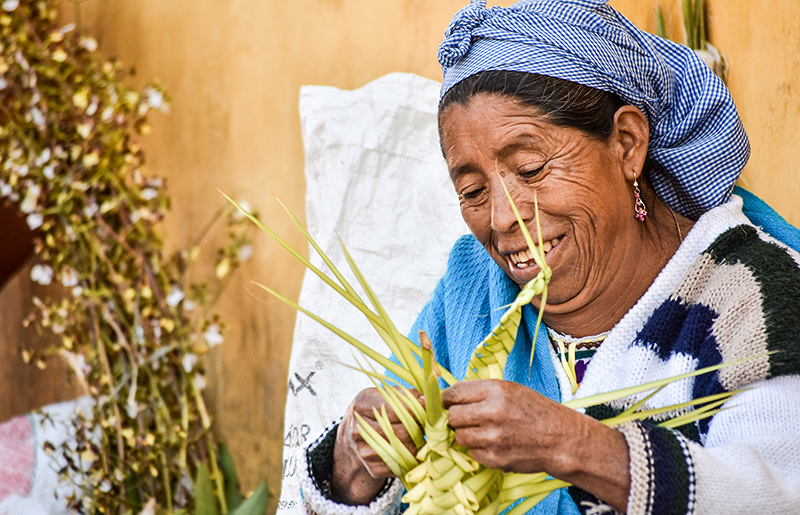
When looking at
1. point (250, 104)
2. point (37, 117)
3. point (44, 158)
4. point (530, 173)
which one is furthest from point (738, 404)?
point (37, 117)

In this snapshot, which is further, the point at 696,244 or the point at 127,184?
the point at 127,184

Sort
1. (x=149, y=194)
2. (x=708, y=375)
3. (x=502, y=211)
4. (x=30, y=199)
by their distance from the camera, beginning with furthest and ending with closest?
(x=149, y=194) → (x=30, y=199) → (x=502, y=211) → (x=708, y=375)

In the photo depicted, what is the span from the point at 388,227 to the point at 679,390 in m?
1.37

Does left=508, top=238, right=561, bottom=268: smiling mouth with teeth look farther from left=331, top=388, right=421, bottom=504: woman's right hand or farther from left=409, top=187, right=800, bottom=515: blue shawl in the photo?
left=331, top=388, right=421, bottom=504: woman's right hand

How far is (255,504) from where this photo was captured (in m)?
2.59

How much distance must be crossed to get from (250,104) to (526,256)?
1964 millimetres

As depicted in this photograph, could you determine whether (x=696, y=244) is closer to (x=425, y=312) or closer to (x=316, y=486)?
(x=425, y=312)

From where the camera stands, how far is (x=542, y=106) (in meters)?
1.41

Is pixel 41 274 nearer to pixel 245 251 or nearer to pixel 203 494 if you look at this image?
pixel 245 251

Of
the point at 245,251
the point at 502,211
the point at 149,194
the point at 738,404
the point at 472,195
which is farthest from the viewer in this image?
the point at 245,251

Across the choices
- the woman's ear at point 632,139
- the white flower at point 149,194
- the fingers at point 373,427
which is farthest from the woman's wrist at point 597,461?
the white flower at point 149,194

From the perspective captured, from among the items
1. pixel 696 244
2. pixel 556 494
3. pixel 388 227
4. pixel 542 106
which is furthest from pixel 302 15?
pixel 556 494

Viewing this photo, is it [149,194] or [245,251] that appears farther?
[245,251]

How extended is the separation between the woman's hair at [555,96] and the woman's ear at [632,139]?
2.0 inches
